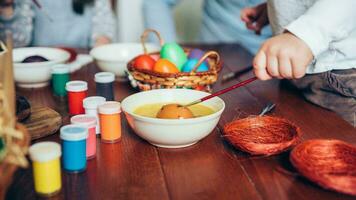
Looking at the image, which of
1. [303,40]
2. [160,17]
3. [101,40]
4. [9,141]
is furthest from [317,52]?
[101,40]

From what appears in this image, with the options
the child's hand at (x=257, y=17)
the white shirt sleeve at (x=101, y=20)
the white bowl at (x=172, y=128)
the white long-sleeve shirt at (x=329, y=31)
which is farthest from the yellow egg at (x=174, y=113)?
the white shirt sleeve at (x=101, y=20)

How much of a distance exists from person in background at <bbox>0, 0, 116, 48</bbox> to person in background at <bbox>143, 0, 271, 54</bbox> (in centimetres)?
23

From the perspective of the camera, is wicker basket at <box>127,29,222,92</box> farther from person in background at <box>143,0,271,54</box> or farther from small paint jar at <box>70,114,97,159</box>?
person in background at <box>143,0,271,54</box>

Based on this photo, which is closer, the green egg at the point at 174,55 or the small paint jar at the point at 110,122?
the small paint jar at the point at 110,122

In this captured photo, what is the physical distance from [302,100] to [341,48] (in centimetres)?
19

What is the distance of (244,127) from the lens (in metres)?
1.01

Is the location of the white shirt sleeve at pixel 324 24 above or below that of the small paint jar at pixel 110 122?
above

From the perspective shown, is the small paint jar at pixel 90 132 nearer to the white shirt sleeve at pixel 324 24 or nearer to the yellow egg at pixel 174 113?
the yellow egg at pixel 174 113

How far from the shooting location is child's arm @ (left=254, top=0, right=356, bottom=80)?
999 mm

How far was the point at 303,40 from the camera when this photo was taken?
1016 mm

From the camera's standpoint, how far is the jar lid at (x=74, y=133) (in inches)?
32.2

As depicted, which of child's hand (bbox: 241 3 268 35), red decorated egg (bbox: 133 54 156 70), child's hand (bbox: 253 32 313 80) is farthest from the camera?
child's hand (bbox: 241 3 268 35)

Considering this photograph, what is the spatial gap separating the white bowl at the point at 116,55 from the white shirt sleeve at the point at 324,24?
580 millimetres

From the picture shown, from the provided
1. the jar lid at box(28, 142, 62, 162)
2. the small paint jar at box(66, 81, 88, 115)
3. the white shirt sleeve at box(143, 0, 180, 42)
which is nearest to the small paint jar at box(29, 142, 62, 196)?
the jar lid at box(28, 142, 62, 162)
